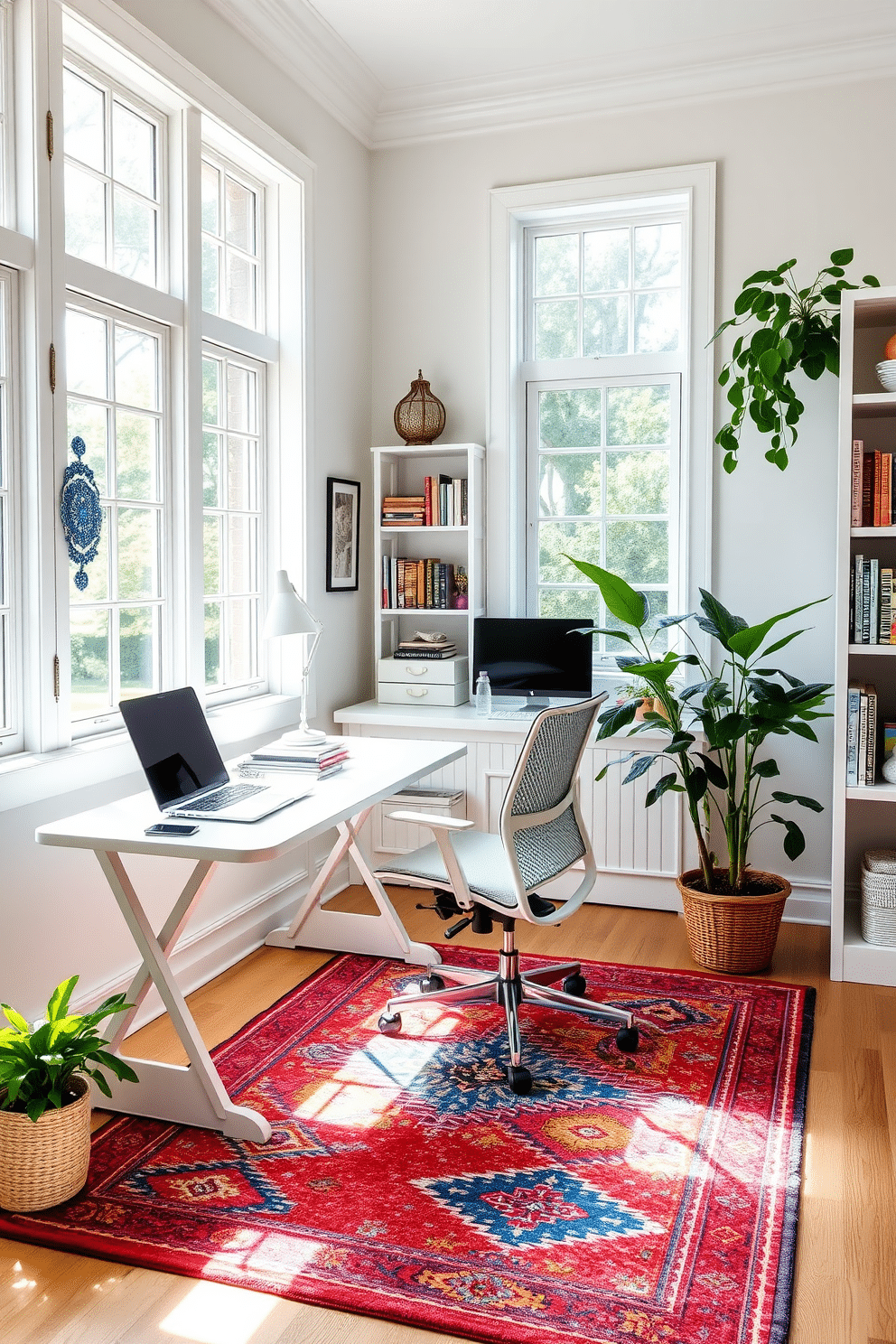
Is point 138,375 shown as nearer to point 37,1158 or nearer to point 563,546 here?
point 563,546

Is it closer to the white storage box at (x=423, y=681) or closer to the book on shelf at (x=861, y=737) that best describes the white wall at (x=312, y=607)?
the white storage box at (x=423, y=681)

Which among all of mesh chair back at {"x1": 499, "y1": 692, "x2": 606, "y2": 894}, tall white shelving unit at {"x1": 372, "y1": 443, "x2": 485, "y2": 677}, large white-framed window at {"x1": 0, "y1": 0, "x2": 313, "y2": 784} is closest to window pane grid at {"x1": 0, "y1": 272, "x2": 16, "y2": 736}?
large white-framed window at {"x1": 0, "y1": 0, "x2": 313, "y2": 784}

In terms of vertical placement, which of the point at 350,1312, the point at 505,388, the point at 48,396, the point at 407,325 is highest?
the point at 407,325

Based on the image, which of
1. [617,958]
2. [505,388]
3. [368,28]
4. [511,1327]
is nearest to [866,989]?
[617,958]

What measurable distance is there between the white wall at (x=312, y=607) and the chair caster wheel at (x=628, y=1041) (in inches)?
51.7

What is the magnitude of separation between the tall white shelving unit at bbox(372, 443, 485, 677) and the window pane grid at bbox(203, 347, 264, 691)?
25.0 inches

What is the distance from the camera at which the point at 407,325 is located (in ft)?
14.8

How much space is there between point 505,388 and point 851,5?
1.74 metres

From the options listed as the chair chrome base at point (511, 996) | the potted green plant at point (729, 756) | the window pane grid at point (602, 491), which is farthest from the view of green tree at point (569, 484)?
the chair chrome base at point (511, 996)

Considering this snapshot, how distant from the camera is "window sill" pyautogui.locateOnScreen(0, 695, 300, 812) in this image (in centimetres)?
252

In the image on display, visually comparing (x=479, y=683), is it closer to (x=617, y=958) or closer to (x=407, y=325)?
(x=617, y=958)

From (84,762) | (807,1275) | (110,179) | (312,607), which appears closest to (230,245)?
(110,179)

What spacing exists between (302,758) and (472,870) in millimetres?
587

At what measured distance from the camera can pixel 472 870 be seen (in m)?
2.85
